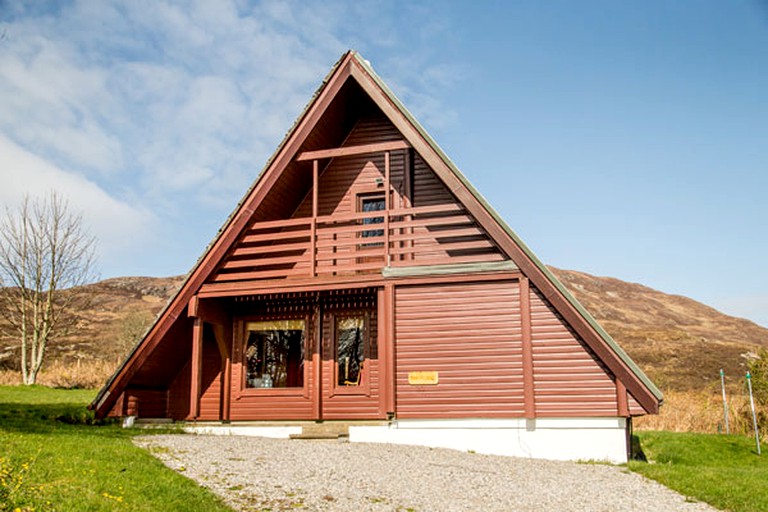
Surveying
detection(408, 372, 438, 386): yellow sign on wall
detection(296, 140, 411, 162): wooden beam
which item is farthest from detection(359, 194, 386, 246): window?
detection(408, 372, 438, 386): yellow sign on wall

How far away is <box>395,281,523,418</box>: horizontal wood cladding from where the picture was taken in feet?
44.0

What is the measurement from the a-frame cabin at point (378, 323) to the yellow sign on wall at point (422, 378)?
21mm

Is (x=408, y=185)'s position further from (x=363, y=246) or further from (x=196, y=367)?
(x=196, y=367)

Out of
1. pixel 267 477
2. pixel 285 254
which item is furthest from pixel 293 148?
pixel 267 477

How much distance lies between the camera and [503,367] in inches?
530

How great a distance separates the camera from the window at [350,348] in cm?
1546

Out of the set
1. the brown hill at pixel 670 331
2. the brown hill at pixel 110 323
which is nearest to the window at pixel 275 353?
the brown hill at pixel 110 323

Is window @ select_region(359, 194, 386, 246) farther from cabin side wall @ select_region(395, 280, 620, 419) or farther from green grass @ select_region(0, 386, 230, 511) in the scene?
green grass @ select_region(0, 386, 230, 511)

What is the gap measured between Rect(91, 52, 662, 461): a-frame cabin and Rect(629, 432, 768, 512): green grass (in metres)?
1.39

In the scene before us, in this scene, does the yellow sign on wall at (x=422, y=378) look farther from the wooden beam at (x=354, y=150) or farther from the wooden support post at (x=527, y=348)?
the wooden beam at (x=354, y=150)

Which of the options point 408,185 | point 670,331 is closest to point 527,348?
point 408,185

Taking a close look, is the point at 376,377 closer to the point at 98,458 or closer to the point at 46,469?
the point at 98,458

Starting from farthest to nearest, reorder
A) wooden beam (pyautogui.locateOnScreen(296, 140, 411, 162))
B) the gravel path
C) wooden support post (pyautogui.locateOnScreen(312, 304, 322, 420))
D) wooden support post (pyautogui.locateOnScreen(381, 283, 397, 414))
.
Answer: wooden support post (pyautogui.locateOnScreen(312, 304, 322, 420)) → wooden beam (pyautogui.locateOnScreen(296, 140, 411, 162)) → wooden support post (pyautogui.locateOnScreen(381, 283, 397, 414)) → the gravel path

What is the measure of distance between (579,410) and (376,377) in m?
4.48
